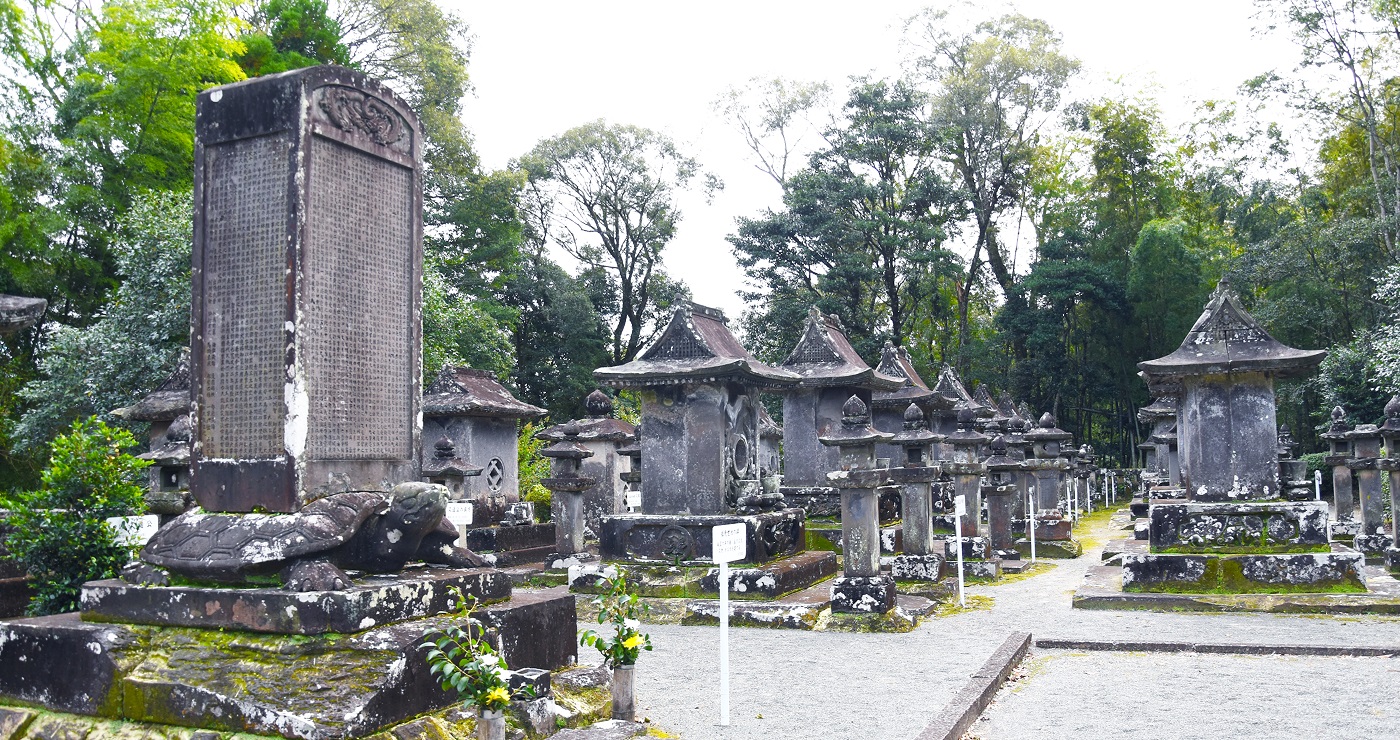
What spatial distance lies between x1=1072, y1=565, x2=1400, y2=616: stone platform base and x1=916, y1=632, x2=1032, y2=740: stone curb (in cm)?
316

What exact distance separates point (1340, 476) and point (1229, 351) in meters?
9.23

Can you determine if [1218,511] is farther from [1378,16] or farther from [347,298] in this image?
[1378,16]

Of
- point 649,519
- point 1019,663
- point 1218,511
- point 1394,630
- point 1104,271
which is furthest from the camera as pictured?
point 1104,271

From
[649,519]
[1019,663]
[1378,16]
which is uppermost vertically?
[1378,16]

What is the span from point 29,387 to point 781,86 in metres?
30.3

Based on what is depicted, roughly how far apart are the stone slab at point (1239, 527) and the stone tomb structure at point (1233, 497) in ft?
0.04

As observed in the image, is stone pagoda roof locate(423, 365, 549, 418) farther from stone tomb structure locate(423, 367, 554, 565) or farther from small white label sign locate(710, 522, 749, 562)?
small white label sign locate(710, 522, 749, 562)

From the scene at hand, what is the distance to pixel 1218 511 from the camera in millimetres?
12820

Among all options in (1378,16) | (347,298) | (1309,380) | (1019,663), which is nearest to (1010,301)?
(1309,380)

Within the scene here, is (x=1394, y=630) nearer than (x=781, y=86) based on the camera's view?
Yes

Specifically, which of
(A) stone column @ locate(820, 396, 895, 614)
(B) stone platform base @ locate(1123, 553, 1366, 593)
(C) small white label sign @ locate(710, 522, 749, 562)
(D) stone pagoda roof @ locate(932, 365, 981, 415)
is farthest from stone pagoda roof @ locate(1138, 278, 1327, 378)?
(D) stone pagoda roof @ locate(932, 365, 981, 415)

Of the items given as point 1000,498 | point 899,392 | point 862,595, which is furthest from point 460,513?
point 899,392

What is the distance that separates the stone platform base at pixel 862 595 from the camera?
11406 mm

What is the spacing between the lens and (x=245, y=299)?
622cm
